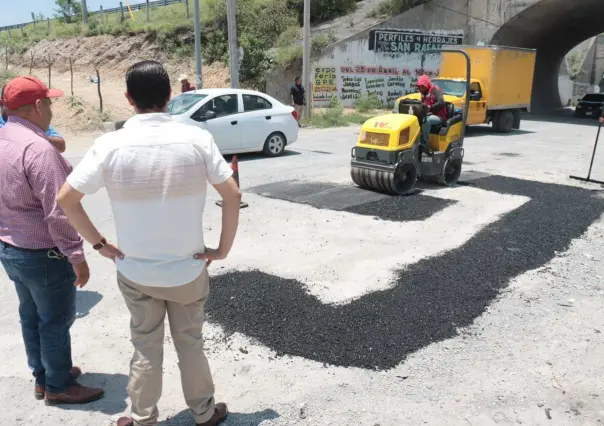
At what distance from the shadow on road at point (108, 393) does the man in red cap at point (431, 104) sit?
672 cm

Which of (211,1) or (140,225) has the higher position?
(211,1)

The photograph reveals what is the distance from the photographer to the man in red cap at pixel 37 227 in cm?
289

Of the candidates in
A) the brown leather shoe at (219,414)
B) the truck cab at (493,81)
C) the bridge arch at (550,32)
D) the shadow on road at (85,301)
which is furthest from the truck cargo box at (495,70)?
the brown leather shoe at (219,414)

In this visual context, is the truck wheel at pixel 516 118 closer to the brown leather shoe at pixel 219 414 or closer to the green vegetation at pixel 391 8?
the green vegetation at pixel 391 8

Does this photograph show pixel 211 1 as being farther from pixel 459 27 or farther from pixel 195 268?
pixel 195 268

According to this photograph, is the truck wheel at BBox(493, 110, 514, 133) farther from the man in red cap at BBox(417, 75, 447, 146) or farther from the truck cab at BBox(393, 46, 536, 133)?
the man in red cap at BBox(417, 75, 447, 146)

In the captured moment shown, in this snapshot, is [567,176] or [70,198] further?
[567,176]

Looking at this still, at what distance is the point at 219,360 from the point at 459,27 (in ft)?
91.3

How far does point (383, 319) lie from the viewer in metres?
4.49

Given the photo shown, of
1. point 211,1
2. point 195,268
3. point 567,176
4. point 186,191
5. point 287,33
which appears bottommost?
point 567,176

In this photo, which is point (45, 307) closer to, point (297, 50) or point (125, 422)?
point (125, 422)

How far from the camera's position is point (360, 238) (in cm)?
672

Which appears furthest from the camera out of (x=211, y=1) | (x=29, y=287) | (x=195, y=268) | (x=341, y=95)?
(x=211, y=1)

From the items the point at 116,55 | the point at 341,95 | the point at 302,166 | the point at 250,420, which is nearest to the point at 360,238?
the point at 250,420
